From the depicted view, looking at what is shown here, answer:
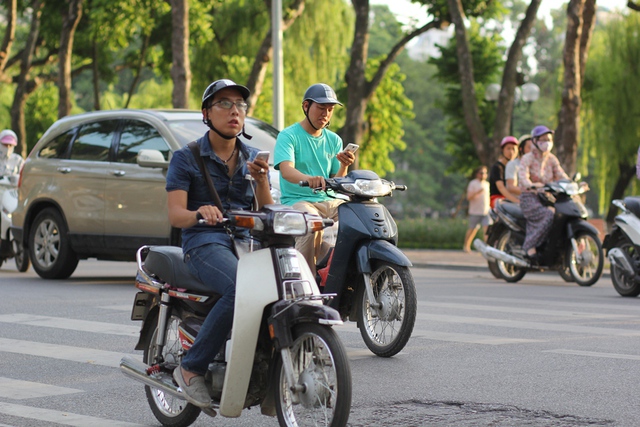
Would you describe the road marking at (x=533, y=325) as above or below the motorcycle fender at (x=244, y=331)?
below

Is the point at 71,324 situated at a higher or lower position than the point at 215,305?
lower

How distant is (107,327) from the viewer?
9992mm

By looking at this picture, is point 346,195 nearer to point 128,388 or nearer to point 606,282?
point 128,388

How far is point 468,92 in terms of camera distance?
26.9 meters

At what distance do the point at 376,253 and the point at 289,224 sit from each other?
3048 millimetres

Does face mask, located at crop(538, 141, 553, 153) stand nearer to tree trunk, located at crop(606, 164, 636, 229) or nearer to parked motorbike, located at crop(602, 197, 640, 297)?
parked motorbike, located at crop(602, 197, 640, 297)

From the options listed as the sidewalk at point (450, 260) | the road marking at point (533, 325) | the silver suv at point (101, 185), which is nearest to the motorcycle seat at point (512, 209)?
the sidewalk at point (450, 260)

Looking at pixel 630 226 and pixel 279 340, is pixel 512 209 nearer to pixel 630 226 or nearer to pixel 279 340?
pixel 630 226

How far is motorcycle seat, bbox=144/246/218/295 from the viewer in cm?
580

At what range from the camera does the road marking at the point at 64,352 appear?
8.29 m

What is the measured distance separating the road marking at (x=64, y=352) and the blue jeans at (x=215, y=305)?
2.59 metres

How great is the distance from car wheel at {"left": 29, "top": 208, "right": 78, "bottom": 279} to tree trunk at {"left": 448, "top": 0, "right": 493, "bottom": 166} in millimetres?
13688

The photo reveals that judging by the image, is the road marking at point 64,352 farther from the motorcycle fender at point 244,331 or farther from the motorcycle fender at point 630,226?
the motorcycle fender at point 630,226

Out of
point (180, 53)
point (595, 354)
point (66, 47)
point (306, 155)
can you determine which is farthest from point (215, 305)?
point (66, 47)
